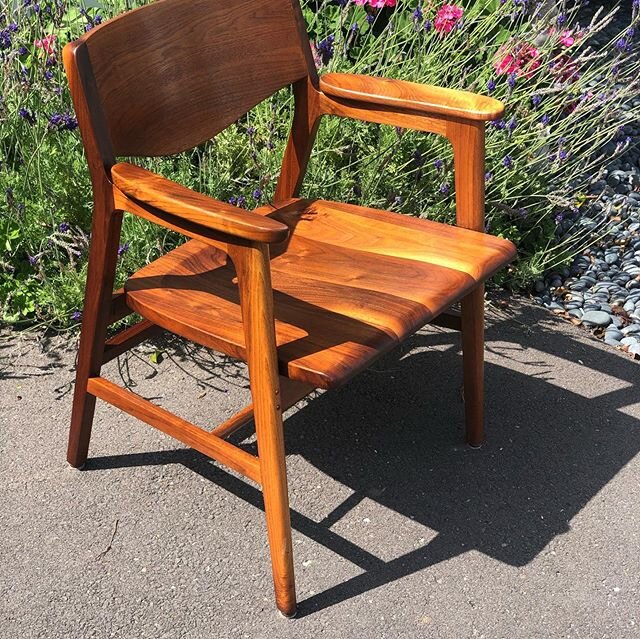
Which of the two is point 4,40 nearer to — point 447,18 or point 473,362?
point 447,18

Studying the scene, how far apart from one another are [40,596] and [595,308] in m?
1.99

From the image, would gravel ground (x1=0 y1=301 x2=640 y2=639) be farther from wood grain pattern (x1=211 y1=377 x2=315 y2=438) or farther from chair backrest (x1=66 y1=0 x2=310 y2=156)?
chair backrest (x1=66 y1=0 x2=310 y2=156)

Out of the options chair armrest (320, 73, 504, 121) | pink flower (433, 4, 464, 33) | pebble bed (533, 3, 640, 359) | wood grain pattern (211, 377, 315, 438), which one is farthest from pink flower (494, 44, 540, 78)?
wood grain pattern (211, 377, 315, 438)

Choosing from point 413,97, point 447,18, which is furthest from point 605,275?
point 413,97

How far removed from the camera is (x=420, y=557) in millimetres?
2137

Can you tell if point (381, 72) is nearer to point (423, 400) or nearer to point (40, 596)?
point (423, 400)

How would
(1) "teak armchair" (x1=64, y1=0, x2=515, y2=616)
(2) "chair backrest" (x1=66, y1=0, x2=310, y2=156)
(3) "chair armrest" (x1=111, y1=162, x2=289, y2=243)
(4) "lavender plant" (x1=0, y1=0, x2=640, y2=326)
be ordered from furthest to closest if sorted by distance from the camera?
(4) "lavender plant" (x1=0, y1=0, x2=640, y2=326)
(2) "chair backrest" (x1=66, y1=0, x2=310, y2=156)
(1) "teak armchair" (x1=64, y1=0, x2=515, y2=616)
(3) "chair armrest" (x1=111, y1=162, x2=289, y2=243)

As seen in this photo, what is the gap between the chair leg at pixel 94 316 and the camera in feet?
6.40

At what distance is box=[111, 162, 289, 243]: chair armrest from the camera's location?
1.60 m

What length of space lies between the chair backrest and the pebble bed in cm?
126

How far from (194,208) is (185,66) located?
588 mm

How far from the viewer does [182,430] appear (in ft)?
6.65

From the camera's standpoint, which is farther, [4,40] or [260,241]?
[4,40]

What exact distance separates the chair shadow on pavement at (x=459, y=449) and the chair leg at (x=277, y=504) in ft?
0.27
